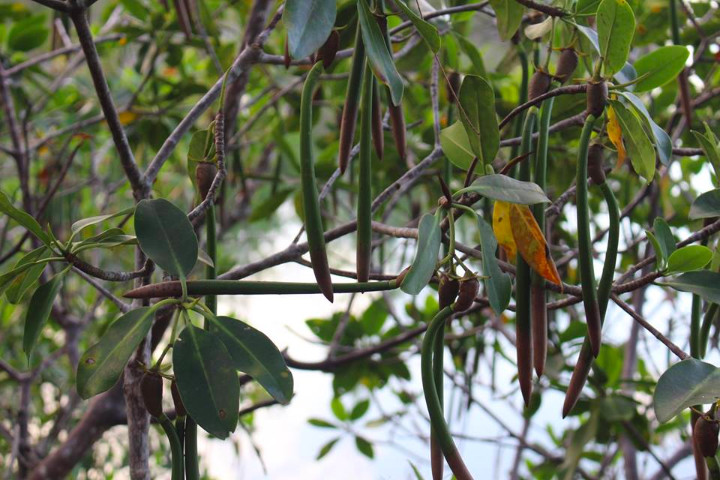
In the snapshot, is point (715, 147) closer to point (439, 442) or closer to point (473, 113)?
point (473, 113)

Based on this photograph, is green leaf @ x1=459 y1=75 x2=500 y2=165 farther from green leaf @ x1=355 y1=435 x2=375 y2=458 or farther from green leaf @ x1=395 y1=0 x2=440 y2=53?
green leaf @ x1=355 y1=435 x2=375 y2=458

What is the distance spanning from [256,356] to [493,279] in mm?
137

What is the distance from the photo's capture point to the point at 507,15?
21.7 inches

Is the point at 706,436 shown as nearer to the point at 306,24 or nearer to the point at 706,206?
the point at 706,206

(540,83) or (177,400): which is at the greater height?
(540,83)

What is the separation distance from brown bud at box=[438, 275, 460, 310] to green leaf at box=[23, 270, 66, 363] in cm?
22

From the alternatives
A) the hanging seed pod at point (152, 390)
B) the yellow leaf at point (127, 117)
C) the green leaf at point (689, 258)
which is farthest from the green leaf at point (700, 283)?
the yellow leaf at point (127, 117)

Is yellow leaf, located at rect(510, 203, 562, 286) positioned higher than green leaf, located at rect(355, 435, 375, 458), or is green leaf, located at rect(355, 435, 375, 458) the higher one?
green leaf, located at rect(355, 435, 375, 458)

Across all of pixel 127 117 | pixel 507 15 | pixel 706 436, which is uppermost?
pixel 127 117

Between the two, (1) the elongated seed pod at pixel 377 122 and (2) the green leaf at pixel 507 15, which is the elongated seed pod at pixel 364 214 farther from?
(2) the green leaf at pixel 507 15

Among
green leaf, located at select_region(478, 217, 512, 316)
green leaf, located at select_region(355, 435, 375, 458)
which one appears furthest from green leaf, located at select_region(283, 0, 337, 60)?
green leaf, located at select_region(355, 435, 375, 458)

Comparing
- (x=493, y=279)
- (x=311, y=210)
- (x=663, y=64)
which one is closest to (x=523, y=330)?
(x=493, y=279)

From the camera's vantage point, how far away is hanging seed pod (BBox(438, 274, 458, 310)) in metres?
0.40

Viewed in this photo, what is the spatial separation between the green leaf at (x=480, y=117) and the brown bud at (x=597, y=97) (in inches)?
2.3
